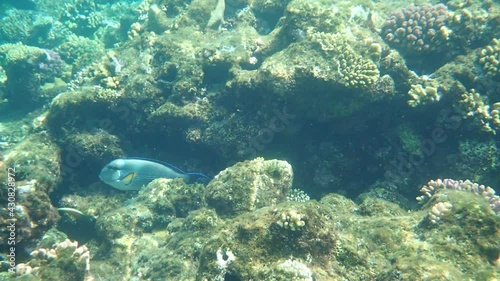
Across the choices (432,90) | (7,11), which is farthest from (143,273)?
(7,11)

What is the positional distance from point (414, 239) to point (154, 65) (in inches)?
238

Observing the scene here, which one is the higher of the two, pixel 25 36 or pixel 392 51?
pixel 25 36

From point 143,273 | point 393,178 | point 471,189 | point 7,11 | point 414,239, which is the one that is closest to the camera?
point 414,239

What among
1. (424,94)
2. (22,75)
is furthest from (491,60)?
(22,75)

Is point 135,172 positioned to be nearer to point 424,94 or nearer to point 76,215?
point 76,215

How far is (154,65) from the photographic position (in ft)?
22.6

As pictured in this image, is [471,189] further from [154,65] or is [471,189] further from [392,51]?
[154,65]

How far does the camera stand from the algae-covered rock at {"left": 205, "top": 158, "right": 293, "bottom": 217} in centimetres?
414

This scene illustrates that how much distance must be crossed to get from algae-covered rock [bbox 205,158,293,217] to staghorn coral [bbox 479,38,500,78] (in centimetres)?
437

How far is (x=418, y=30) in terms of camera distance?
6.27 m

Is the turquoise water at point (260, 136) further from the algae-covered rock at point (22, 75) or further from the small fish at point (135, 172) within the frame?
the algae-covered rock at point (22, 75)

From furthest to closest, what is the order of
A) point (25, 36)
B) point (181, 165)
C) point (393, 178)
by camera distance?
point (25, 36) → point (181, 165) → point (393, 178)

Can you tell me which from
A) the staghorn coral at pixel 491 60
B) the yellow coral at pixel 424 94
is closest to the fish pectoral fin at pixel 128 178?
the yellow coral at pixel 424 94

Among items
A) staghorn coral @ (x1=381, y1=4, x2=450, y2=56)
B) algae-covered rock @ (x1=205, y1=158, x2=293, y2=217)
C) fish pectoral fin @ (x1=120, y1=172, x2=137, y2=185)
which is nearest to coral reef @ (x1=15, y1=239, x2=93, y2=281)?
algae-covered rock @ (x1=205, y1=158, x2=293, y2=217)
